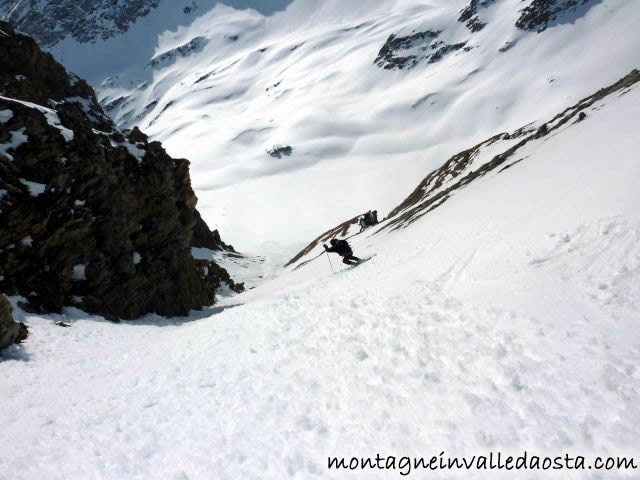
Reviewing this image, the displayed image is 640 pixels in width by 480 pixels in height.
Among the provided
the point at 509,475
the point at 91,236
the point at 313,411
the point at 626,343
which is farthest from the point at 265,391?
the point at 91,236

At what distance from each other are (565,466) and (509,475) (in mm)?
798

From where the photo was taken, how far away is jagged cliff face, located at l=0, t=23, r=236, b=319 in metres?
22.8

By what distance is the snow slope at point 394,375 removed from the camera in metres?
6.91

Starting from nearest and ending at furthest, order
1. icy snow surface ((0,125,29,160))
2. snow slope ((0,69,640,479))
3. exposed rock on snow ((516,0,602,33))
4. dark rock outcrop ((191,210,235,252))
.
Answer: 1. snow slope ((0,69,640,479))
2. icy snow surface ((0,125,29,160))
3. dark rock outcrop ((191,210,235,252))
4. exposed rock on snow ((516,0,602,33))

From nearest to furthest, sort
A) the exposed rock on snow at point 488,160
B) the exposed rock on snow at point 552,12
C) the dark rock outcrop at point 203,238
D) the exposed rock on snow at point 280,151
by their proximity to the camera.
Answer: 1. the exposed rock on snow at point 488,160
2. the dark rock outcrop at point 203,238
3. the exposed rock on snow at point 552,12
4. the exposed rock on snow at point 280,151

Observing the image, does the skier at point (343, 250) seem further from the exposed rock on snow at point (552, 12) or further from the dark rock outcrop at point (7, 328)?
the exposed rock on snow at point (552, 12)

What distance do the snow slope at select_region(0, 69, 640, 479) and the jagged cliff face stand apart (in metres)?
8.76

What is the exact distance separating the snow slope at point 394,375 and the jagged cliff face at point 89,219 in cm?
876

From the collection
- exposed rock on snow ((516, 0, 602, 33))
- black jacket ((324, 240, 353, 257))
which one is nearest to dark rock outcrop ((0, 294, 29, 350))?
black jacket ((324, 240, 353, 257))

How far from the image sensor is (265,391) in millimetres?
9609

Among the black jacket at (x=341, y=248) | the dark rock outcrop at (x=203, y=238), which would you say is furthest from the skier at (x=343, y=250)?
the dark rock outcrop at (x=203, y=238)

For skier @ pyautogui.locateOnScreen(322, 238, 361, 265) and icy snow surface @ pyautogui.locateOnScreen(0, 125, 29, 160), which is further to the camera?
skier @ pyautogui.locateOnScreen(322, 238, 361, 265)

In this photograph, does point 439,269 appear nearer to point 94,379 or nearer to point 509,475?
point 509,475

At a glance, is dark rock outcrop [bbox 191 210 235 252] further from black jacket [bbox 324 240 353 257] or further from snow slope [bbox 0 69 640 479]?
snow slope [bbox 0 69 640 479]
